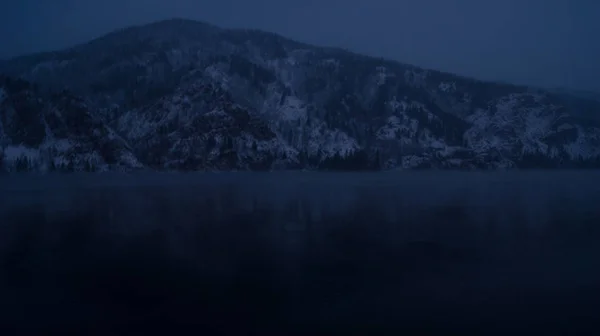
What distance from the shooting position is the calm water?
655 inches

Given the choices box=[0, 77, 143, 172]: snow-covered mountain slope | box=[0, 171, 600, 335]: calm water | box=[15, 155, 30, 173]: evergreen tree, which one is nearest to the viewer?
box=[0, 171, 600, 335]: calm water

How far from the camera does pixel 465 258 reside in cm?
2628

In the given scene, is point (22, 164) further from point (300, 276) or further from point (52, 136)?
point (300, 276)

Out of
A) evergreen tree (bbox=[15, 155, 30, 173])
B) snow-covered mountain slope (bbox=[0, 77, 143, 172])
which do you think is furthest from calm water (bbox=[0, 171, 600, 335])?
snow-covered mountain slope (bbox=[0, 77, 143, 172])

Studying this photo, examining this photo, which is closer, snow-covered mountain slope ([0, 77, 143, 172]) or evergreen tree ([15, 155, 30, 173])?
evergreen tree ([15, 155, 30, 173])

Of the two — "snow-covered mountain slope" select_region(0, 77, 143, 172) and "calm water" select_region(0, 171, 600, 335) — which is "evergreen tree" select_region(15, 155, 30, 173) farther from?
"calm water" select_region(0, 171, 600, 335)

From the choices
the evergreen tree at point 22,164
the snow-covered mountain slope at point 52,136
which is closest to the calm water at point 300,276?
the evergreen tree at point 22,164

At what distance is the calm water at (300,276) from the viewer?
16.6 m

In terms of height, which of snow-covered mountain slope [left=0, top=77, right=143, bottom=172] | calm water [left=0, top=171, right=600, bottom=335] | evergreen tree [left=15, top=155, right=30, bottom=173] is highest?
calm water [left=0, top=171, right=600, bottom=335]

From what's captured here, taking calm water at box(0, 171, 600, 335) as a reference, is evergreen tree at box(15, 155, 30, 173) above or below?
below

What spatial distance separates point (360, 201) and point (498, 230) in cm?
2661

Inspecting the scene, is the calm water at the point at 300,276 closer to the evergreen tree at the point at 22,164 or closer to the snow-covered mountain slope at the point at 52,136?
the evergreen tree at the point at 22,164

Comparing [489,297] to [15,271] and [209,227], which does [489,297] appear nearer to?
[15,271]

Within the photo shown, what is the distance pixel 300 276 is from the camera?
22.3m
